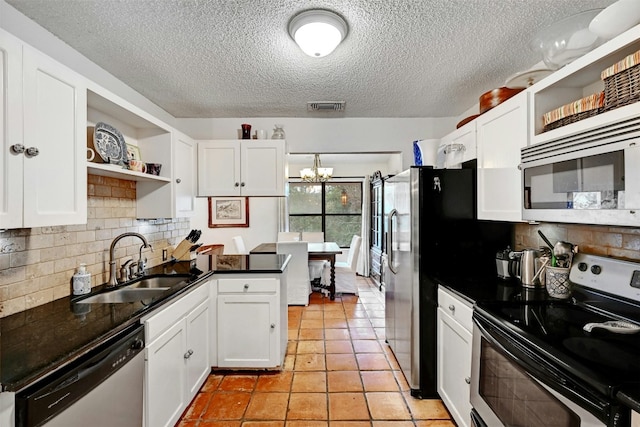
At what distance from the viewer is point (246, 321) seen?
97.4 inches

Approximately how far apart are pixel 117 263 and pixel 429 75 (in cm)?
263

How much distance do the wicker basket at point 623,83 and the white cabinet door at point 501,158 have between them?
460 mm

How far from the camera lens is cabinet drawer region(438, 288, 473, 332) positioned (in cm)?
171

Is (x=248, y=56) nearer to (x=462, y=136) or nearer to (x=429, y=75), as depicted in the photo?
(x=429, y=75)

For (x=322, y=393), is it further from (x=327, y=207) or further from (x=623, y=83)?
(x=327, y=207)

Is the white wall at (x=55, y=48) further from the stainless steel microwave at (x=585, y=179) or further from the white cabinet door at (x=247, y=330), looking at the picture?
the stainless steel microwave at (x=585, y=179)

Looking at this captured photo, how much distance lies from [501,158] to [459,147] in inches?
20.6

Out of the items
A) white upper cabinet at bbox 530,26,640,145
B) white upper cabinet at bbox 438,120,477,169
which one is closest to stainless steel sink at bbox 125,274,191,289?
white upper cabinet at bbox 438,120,477,169

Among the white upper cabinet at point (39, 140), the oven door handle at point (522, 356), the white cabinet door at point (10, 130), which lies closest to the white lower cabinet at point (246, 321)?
the white upper cabinet at point (39, 140)

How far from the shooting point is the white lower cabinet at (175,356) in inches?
63.7

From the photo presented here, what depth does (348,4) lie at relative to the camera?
154 cm

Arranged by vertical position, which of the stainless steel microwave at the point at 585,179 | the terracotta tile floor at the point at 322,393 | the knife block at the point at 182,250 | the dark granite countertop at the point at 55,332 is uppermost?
the stainless steel microwave at the point at 585,179


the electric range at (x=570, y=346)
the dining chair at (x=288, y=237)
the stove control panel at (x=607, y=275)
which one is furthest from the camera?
the dining chair at (x=288, y=237)

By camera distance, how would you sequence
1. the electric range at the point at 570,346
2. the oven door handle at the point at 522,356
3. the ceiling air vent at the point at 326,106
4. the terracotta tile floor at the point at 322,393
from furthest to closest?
1. the ceiling air vent at the point at 326,106
2. the terracotta tile floor at the point at 322,393
3. the oven door handle at the point at 522,356
4. the electric range at the point at 570,346
